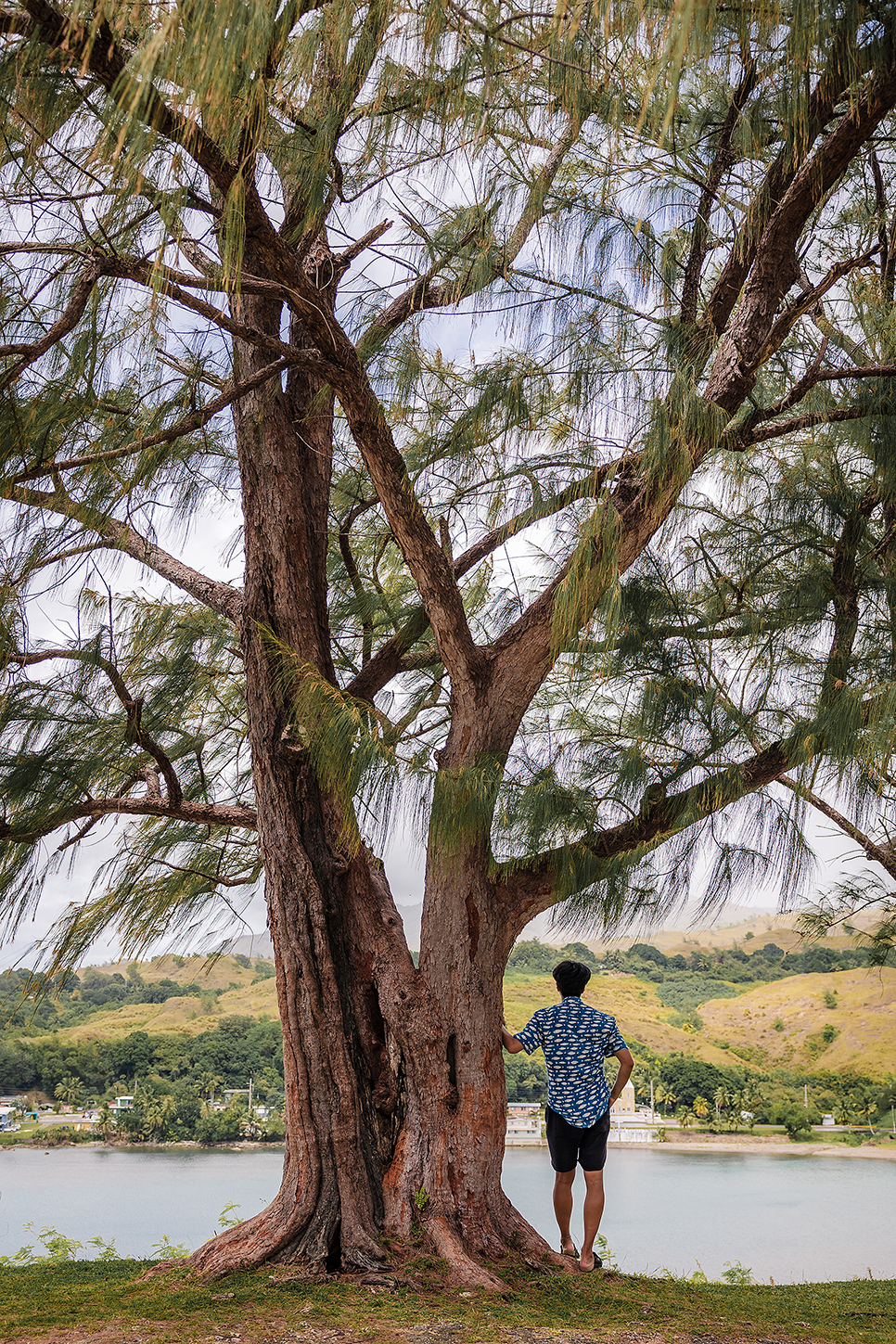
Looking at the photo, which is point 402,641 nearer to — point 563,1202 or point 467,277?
point 467,277

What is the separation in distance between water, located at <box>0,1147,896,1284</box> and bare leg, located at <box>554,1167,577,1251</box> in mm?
1571

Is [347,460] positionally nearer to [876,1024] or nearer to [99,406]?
[99,406]

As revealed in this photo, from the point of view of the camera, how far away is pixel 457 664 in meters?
2.30

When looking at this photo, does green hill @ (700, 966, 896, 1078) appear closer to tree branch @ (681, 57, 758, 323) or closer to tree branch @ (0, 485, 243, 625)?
tree branch @ (0, 485, 243, 625)

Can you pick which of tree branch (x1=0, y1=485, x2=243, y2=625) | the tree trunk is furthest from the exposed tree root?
tree branch (x1=0, y1=485, x2=243, y2=625)

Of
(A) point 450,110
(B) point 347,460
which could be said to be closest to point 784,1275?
(B) point 347,460

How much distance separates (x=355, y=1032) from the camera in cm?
228

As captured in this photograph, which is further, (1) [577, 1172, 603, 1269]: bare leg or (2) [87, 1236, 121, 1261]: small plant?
(2) [87, 1236, 121, 1261]: small plant

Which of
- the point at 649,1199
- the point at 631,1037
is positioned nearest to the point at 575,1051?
the point at 649,1199

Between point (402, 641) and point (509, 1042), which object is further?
point (402, 641)

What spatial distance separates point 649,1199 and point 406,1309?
4114 millimetres

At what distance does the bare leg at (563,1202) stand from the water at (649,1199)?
1571mm

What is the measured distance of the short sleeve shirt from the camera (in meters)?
2.19

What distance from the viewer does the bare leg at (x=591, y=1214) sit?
2.12m
